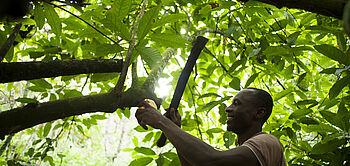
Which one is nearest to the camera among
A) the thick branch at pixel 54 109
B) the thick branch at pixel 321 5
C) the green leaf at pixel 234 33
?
the thick branch at pixel 321 5

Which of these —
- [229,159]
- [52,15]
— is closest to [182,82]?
[229,159]

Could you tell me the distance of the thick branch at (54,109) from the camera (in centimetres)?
95

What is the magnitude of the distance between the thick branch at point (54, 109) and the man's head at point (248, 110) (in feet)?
2.32

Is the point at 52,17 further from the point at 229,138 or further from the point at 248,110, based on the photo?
the point at 229,138

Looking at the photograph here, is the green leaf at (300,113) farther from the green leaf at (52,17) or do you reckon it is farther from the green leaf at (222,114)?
the green leaf at (52,17)

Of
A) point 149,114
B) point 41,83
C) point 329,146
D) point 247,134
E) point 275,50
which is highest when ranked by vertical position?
point 41,83

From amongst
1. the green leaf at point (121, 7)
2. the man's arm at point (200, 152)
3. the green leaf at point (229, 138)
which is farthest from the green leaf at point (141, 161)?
the green leaf at point (121, 7)

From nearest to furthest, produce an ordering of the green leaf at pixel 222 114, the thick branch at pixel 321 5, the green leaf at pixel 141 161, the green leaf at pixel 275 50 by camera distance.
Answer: the thick branch at pixel 321 5 → the green leaf at pixel 275 50 → the green leaf at pixel 141 161 → the green leaf at pixel 222 114

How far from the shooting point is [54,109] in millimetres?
1009

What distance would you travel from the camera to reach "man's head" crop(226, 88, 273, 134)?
162cm

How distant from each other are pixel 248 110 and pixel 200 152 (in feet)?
1.96

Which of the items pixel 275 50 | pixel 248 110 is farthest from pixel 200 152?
pixel 275 50

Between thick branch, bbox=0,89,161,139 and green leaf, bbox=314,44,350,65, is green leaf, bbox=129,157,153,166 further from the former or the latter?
green leaf, bbox=314,44,350,65

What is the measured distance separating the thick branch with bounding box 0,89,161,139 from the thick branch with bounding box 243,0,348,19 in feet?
2.53
